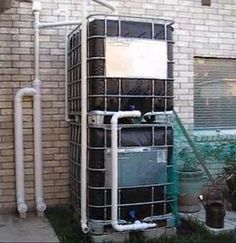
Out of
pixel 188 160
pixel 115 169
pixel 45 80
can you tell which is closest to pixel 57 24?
pixel 45 80

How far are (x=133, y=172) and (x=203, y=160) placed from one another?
140 centimetres

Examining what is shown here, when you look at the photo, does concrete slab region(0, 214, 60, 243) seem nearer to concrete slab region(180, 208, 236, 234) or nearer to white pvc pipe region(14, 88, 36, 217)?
white pvc pipe region(14, 88, 36, 217)

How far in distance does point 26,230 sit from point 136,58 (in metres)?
2.17

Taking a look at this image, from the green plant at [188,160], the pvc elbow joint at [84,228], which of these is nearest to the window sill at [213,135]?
the green plant at [188,160]

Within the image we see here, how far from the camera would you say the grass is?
457 centimetres

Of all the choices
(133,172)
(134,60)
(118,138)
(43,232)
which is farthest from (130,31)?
(43,232)

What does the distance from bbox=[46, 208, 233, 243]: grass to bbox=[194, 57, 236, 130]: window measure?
185 cm

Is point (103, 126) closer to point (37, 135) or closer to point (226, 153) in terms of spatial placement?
point (37, 135)

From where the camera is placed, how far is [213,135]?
6.32 meters

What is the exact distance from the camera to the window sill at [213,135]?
611cm

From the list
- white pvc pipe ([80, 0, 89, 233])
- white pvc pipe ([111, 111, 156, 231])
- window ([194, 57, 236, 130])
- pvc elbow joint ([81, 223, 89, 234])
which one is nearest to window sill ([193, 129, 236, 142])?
window ([194, 57, 236, 130])

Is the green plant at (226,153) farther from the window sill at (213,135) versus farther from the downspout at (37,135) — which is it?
the downspout at (37,135)

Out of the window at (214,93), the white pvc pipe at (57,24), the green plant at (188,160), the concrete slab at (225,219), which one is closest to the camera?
the concrete slab at (225,219)

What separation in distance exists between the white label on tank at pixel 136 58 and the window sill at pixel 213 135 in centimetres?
169
